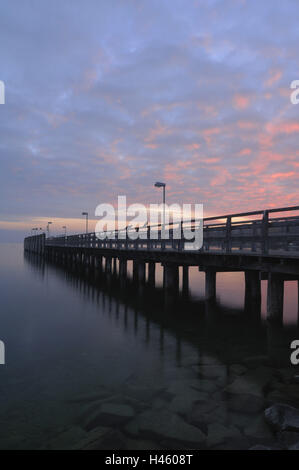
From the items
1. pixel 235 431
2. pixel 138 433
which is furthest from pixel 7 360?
pixel 235 431

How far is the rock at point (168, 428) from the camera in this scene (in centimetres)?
487

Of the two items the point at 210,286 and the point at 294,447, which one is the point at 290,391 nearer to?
the point at 294,447

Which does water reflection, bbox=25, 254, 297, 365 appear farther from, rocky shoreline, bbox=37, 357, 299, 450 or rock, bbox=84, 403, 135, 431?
rock, bbox=84, 403, 135, 431

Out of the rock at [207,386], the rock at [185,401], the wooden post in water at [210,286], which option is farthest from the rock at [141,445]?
the wooden post in water at [210,286]

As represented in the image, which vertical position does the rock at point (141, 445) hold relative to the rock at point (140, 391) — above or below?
above

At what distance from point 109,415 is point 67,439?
88cm

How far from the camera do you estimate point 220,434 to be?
4.96 m

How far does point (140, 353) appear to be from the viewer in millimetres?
9664

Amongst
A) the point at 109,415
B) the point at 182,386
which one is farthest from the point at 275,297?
the point at 109,415

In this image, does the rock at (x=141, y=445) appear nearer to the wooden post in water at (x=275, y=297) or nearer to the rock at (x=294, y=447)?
the rock at (x=294, y=447)

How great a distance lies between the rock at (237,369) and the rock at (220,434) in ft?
8.45

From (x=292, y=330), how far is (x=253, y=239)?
12.1 ft

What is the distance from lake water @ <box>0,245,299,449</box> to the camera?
5.09 meters

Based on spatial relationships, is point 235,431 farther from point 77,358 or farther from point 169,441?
point 77,358
